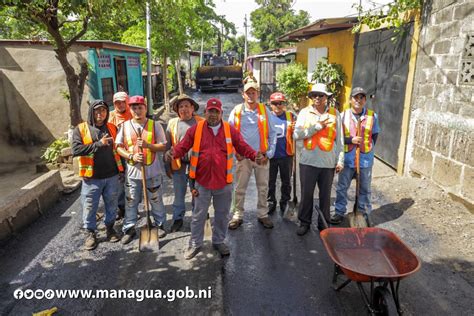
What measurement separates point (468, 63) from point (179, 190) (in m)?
4.52

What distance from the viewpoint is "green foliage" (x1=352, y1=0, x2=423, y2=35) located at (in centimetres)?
662

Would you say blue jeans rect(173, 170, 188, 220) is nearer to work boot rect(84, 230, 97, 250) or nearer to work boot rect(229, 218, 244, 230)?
work boot rect(229, 218, 244, 230)

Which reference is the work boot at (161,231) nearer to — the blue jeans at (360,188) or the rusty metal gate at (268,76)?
the blue jeans at (360,188)

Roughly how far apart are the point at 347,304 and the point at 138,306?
6.45ft

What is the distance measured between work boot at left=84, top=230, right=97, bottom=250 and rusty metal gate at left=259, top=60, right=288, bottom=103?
14559 millimetres

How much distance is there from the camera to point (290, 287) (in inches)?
146

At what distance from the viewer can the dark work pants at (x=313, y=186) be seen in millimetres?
4637

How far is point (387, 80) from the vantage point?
784 cm

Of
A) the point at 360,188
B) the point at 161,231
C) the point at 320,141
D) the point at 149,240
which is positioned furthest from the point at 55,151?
the point at 360,188

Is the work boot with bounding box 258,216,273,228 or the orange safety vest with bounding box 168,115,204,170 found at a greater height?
the orange safety vest with bounding box 168,115,204,170

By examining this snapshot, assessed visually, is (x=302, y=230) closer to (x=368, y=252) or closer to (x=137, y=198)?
(x=368, y=252)

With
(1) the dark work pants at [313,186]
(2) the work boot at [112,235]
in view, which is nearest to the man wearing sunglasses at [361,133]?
(1) the dark work pants at [313,186]

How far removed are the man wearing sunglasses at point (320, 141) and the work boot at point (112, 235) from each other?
2540 millimetres

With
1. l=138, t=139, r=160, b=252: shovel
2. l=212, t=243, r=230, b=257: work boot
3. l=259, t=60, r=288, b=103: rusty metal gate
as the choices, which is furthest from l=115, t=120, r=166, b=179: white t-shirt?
l=259, t=60, r=288, b=103: rusty metal gate
